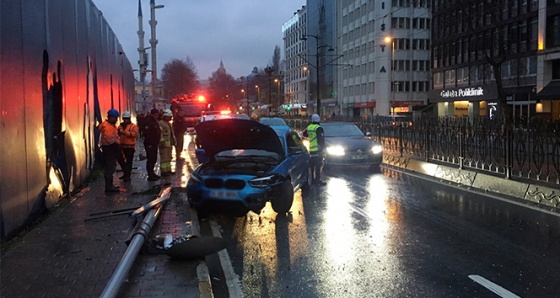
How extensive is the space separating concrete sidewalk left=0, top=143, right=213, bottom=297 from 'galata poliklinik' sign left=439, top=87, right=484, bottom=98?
4690 centimetres

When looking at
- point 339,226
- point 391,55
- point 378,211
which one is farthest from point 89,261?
point 391,55

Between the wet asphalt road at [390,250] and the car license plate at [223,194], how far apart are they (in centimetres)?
51

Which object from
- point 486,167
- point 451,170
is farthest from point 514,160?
point 451,170

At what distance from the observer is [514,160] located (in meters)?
11.9

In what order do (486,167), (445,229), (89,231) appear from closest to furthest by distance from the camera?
(89,231) → (445,229) → (486,167)

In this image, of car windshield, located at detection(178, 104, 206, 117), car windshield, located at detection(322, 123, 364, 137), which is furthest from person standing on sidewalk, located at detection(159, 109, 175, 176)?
car windshield, located at detection(178, 104, 206, 117)

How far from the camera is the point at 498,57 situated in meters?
37.4

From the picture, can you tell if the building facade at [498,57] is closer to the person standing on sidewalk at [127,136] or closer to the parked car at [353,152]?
the parked car at [353,152]

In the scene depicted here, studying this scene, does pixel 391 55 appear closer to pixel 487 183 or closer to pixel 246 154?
pixel 487 183

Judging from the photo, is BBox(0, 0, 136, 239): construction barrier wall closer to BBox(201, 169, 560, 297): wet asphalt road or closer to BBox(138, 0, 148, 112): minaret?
BBox(201, 169, 560, 297): wet asphalt road

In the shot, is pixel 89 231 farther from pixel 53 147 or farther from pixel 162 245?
pixel 53 147

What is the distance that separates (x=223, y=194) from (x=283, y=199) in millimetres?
1104

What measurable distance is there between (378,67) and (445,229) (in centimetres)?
Answer: 6827

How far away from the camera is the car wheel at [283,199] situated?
8.86 metres
